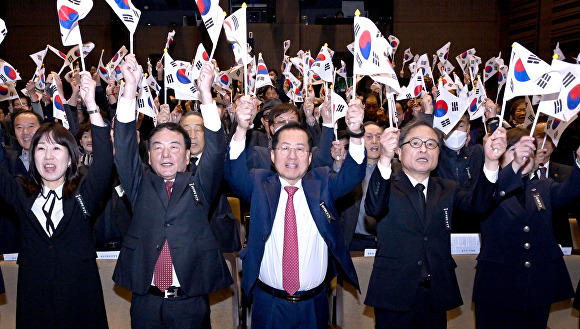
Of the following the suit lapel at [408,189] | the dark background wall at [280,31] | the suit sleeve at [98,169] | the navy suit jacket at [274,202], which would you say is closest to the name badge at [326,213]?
the navy suit jacket at [274,202]

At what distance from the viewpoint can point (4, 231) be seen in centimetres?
393

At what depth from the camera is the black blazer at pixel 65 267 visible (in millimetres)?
2506

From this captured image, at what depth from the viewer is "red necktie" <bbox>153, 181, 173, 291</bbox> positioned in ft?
8.16

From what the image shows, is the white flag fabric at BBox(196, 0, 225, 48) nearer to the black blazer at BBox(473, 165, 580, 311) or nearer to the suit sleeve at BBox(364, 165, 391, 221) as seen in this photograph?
the suit sleeve at BBox(364, 165, 391, 221)

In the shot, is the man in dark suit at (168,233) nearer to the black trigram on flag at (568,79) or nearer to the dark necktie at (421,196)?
the dark necktie at (421,196)

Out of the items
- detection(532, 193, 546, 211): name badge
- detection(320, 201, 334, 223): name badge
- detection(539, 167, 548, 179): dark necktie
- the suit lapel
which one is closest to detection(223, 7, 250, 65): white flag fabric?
detection(320, 201, 334, 223): name badge

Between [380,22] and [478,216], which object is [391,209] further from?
[380,22]

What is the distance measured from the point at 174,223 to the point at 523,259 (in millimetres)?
1897

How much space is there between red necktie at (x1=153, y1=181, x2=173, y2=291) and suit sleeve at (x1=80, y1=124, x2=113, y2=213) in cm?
45

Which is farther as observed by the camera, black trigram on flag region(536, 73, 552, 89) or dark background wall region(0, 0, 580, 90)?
dark background wall region(0, 0, 580, 90)

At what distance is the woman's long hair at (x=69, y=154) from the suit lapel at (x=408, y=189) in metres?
1.71

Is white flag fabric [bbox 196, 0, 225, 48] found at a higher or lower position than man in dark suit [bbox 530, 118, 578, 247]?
higher

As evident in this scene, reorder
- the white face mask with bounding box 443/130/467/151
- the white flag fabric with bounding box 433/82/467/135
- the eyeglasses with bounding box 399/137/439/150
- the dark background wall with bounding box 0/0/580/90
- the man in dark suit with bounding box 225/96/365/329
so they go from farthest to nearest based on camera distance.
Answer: the dark background wall with bounding box 0/0/580/90 < the white face mask with bounding box 443/130/467/151 < the white flag fabric with bounding box 433/82/467/135 < the eyeglasses with bounding box 399/137/439/150 < the man in dark suit with bounding box 225/96/365/329

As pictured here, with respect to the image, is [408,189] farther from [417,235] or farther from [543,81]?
[543,81]
